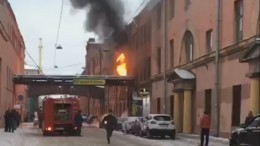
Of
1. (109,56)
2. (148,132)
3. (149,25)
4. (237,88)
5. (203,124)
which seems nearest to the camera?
(203,124)

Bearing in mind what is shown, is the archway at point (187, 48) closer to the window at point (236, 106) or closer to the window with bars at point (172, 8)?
the window with bars at point (172, 8)

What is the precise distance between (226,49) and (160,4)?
18.9m

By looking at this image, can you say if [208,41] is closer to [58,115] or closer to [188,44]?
[188,44]

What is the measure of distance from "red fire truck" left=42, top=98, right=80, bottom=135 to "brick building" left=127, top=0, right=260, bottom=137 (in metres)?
7.50

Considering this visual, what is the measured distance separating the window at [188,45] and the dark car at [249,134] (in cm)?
2161

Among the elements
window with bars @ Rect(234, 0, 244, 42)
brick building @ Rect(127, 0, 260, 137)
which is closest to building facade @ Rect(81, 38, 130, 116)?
brick building @ Rect(127, 0, 260, 137)

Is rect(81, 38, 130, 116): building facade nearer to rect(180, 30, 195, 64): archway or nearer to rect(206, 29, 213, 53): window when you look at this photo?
rect(180, 30, 195, 64): archway

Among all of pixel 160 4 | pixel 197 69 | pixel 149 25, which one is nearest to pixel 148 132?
pixel 197 69

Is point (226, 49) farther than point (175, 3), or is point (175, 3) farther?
point (175, 3)

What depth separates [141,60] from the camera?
194ft

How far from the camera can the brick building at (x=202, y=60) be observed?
2879 cm

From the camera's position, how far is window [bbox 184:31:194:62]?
132ft

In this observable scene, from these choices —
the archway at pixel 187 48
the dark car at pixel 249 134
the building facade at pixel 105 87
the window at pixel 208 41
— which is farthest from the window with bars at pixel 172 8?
the dark car at pixel 249 134

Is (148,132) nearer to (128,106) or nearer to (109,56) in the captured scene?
(128,106)
